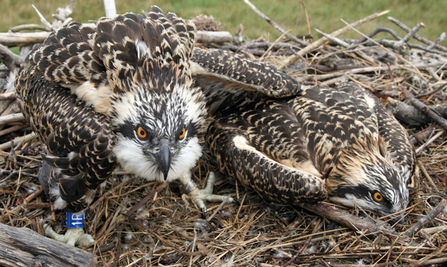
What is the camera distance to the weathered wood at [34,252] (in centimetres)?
233

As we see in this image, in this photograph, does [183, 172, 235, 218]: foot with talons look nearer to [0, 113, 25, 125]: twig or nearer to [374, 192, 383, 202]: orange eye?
[374, 192, 383, 202]: orange eye

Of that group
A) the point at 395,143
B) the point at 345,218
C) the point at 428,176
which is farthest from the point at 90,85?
the point at 428,176

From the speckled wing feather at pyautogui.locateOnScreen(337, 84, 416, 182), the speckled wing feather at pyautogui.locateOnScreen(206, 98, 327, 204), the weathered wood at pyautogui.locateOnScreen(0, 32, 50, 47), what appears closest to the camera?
the speckled wing feather at pyautogui.locateOnScreen(206, 98, 327, 204)

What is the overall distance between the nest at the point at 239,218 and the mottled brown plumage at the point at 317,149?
24 cm

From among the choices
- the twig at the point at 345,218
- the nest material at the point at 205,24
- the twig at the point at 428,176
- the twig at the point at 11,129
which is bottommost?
the twig at the point at 11,129

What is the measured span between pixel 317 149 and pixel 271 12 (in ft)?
18.3

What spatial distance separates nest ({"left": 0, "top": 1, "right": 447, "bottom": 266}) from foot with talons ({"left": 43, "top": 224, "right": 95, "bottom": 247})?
0.08m

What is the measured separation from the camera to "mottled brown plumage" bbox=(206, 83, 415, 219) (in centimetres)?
295

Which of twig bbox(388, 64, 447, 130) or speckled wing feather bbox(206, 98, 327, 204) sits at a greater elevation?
twig bbox(388, 64, 447, 130)

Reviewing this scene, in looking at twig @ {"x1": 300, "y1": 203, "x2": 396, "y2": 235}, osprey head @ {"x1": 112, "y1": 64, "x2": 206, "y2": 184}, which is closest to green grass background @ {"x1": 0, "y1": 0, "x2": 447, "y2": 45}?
osprey head @ {"x1": 112, "y1": 64, "x2": 206, "y2": 184}

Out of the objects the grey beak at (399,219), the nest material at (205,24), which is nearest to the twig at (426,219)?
the grey beak at (399,219)

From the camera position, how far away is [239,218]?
11.0 feet

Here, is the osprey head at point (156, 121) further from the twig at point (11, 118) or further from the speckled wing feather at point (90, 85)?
the twig at point (11, 118)

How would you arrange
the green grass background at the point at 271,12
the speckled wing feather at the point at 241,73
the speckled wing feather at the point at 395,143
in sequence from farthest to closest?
the green grass background at the point at 271,12
the speckled wing feather at the point at 241,73
the speckled wing feather at the point at 395,143
